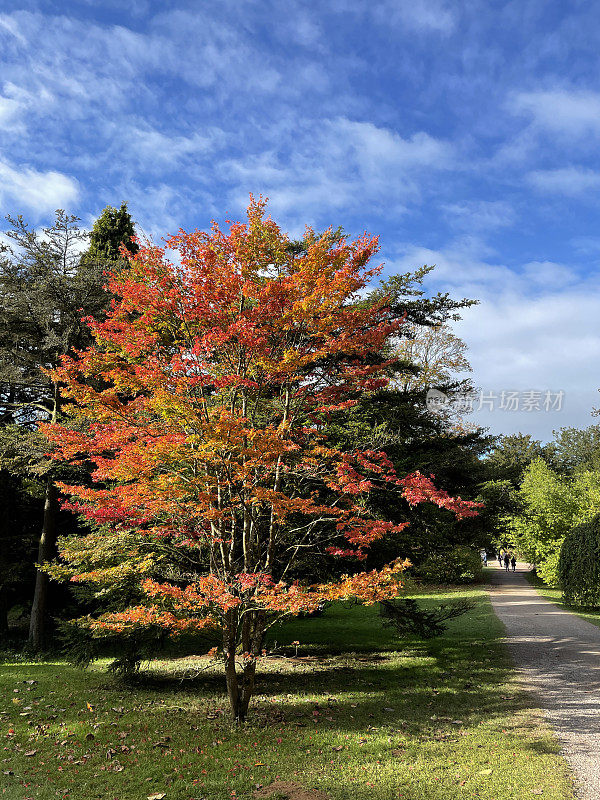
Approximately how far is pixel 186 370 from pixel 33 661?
37.7 ft

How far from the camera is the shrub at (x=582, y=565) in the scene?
64.3ft

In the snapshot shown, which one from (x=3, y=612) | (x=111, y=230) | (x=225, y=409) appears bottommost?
(x=3, y=612)

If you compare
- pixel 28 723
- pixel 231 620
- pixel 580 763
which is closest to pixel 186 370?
pixel 231 620

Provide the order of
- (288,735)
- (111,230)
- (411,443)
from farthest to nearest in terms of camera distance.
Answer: (111,230)
(411,443)
(288,735)

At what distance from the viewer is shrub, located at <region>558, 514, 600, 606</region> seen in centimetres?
1959

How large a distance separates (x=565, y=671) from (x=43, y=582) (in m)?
14.1

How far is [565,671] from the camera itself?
11.0 m

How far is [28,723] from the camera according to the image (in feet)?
25.7

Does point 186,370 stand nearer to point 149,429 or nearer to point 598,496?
point 149,429

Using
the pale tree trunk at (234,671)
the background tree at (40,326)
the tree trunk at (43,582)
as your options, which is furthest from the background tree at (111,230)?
the pale tree trunk at (234,671)

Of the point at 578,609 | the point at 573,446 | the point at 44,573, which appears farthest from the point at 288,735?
the point at 573,446

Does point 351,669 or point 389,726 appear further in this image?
point 351,669

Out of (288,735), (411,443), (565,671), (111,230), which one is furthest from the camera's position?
(111,230)

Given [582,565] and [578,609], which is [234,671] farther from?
[578,609]
